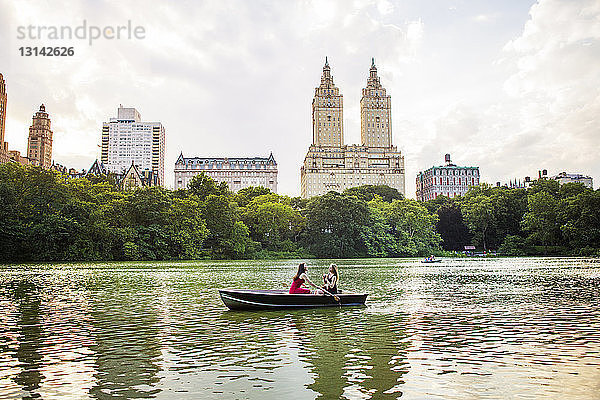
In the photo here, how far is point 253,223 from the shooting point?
3900 inches

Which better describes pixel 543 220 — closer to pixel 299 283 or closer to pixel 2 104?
pixel 299 283

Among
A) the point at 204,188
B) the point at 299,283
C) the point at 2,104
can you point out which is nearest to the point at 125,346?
the point at 299,283

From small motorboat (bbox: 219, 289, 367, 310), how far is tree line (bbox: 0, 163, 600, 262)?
5372 centimetres

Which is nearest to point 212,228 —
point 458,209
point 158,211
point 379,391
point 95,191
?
point 158,211

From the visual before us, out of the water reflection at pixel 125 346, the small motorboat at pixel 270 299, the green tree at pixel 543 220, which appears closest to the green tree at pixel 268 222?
the green tree at pixel 543 220

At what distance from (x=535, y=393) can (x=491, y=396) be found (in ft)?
2.57

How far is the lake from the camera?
8.77 meters

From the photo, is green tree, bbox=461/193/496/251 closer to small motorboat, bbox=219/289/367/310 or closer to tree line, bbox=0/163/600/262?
tree line, bbox=0/163/600/262

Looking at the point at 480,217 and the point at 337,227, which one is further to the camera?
the point at 480,217

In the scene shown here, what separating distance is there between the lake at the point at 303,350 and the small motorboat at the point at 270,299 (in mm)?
367

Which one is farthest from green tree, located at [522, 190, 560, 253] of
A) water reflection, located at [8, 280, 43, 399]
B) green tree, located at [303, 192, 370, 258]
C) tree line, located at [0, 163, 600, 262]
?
water reflection, located at [8, 280, 43, 399]

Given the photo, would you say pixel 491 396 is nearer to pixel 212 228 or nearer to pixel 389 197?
pixel 212 228

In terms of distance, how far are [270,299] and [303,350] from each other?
683 centimetres

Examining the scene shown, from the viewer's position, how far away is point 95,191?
85812 millimetres
